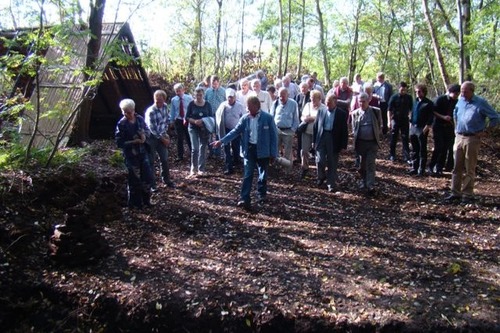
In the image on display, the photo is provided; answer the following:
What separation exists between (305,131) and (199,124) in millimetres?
2392

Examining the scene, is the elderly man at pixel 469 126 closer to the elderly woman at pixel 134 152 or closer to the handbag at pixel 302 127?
the handbag at pixel 302 127

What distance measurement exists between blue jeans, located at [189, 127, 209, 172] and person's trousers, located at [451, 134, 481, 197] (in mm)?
5242

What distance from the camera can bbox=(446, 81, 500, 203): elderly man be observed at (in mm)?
7094

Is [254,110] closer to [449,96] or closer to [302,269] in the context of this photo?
[302,269]

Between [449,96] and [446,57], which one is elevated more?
[446,57]

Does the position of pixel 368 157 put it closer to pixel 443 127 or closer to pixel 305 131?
pixel 305 131

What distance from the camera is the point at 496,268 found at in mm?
5359

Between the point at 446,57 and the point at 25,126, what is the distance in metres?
20.0

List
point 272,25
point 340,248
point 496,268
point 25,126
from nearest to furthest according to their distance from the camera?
point 496,268 < point 340,248 < point 25,126 < point 272,25

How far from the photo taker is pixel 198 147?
9531mm

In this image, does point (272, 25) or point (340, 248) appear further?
point (272, 25)

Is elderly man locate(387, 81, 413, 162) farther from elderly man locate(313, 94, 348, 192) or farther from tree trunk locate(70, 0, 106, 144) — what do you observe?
tree trunk locate(70, 0, 106, 144)

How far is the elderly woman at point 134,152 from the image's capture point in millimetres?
6836

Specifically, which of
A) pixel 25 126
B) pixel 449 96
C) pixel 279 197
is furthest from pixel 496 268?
pixel 25 126
